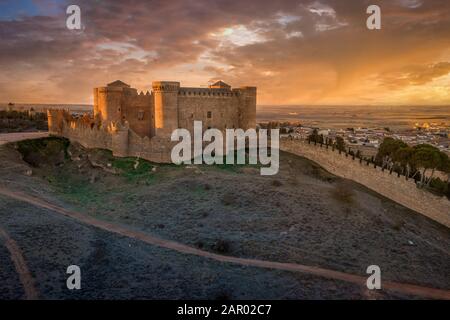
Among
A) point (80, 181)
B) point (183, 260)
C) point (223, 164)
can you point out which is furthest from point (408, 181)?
point (80, 181)

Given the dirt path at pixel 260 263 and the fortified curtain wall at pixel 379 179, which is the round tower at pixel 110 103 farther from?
the fortified curtain wall at pixel 379 179

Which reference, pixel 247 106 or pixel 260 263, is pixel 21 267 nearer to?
pixel 260 263

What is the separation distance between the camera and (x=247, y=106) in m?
32.4

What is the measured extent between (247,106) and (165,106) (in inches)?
306

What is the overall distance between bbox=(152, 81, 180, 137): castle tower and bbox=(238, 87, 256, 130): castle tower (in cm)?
634

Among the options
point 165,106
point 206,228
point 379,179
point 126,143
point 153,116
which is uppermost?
point 165,106

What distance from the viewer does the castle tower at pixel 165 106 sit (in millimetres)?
29234

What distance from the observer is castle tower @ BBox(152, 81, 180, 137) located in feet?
95.9

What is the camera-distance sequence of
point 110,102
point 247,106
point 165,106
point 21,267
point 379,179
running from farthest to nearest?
point 247,106, point 110,102, point 165,106, point 379,179, point 21,267

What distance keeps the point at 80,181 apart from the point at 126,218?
342 inches

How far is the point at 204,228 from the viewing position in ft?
56.1

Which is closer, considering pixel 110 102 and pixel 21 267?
pixel 21 267

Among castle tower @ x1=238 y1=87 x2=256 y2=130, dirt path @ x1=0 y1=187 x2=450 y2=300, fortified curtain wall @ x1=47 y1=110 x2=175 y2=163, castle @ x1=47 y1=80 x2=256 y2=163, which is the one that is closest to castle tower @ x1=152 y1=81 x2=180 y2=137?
castle @ x1=47 y1=80 x2=256 y2=163

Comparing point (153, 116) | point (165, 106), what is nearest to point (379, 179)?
point (165, 106)
